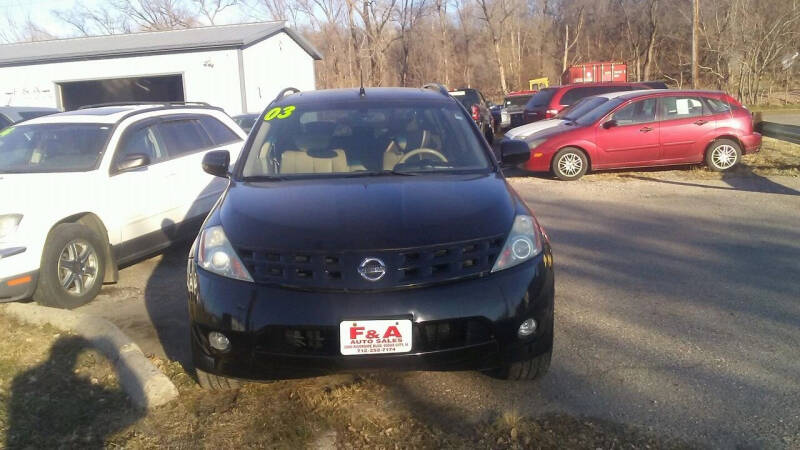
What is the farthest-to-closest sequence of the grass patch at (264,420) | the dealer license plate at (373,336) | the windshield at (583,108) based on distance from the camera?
the windshield at (583,108) < the grass patch at (264,420) < the dealer license plate at (373,336)

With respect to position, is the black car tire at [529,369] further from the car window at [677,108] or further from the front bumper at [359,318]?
the car window at [677,108]

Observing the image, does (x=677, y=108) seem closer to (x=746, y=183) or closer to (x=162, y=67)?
(x=746, y=183)

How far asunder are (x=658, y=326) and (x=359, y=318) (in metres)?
2.56

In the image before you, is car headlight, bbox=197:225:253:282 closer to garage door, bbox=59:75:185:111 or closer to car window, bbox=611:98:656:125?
car window, bbox=611:98:656:125

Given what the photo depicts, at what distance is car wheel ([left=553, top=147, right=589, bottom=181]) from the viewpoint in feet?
38.6

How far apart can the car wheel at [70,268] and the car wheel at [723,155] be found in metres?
10.4

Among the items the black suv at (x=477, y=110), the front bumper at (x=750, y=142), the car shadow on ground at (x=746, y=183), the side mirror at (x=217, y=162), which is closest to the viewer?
the side mirror at (x=217, y=162)

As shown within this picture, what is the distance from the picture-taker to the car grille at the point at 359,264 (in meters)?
3.01

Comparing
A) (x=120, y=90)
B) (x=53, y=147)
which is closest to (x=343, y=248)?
(x=53, y=147)

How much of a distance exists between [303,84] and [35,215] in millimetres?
28074

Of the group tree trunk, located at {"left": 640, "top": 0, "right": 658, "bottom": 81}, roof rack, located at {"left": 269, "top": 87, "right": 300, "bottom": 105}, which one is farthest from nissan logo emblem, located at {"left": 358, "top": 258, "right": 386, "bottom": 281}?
tree trunk, located at {"left": 640, "top": 0, "right": 658, "bottom": 81}

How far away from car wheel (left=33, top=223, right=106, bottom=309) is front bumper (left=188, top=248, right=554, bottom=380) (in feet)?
7.85

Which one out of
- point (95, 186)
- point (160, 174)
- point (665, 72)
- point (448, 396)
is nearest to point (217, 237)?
point (448, 396)

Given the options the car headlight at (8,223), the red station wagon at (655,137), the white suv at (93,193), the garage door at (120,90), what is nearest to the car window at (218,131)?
the white suv at (93,193)
